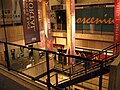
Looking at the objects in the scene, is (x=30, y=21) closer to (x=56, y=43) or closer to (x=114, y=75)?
(x=114, y=75)

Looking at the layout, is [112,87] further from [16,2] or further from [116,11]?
[16,2]

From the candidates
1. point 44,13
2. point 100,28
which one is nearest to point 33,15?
point 44,13

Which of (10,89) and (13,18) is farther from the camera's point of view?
(13,18)

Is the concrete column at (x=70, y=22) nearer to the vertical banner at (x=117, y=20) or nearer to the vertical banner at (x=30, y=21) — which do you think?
the vertical banner at (x=117, y=20)

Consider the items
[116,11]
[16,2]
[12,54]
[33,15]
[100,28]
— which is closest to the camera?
[33,15]

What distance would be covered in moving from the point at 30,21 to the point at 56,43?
8609 millimetres

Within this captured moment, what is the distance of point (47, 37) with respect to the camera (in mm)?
9219

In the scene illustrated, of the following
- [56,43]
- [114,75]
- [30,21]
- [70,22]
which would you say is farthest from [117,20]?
[56,43]

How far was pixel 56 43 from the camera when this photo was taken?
Result: 1434 centimetres

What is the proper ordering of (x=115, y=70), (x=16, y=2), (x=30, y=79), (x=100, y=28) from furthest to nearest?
1. (x=100, y=28)
2. (x=16, y=2)
3. (x=30, y=79)
4. (x=115, y=70)

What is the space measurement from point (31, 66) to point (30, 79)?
638 cm

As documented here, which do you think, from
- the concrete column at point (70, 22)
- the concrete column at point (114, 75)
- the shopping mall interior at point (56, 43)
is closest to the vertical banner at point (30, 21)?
the shopping mall interior at point (56, 43)

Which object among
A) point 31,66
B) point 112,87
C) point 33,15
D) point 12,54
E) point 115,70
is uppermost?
point 33,15

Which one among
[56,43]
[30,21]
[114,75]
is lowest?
[56,43]
